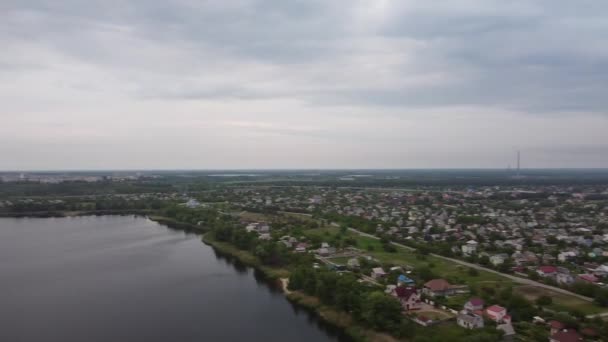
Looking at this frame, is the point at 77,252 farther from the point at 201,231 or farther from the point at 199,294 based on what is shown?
the point at 199,294

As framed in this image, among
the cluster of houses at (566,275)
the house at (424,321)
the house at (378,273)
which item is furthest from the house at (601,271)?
the house at (424,321)

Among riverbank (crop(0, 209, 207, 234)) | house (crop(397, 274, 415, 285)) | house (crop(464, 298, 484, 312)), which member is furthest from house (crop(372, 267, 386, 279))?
riverbank (crop(0, 209, 207, 234))

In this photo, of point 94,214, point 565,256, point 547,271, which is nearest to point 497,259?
point 547,271

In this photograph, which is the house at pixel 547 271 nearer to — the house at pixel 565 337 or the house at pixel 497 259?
the house at pixel 497 259

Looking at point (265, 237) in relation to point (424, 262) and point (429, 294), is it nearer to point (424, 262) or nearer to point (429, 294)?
point (424, 262)

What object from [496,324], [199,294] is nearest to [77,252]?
[199,294]

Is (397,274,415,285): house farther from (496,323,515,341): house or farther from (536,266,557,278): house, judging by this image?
(536,266,557,278): house

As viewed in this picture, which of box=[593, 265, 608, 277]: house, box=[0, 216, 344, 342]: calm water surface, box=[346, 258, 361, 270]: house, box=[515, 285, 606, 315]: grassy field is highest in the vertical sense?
box=[346, 258, 361, 270]: house
